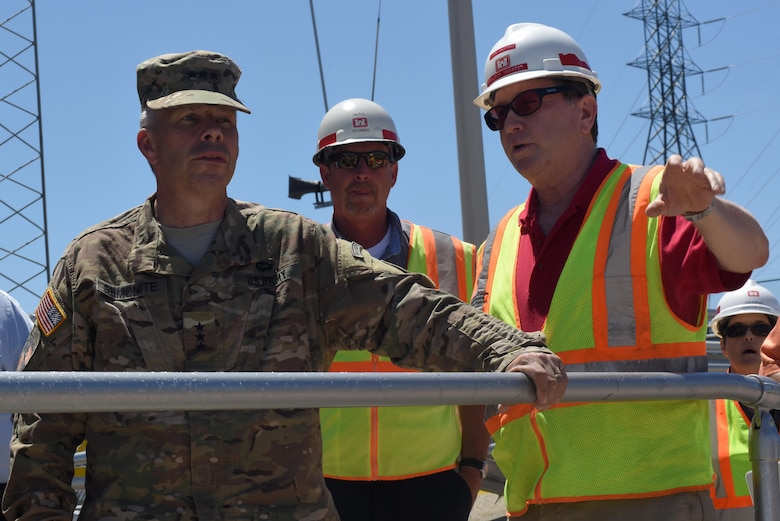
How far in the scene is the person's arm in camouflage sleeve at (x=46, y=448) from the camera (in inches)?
112

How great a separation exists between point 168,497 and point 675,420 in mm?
1417

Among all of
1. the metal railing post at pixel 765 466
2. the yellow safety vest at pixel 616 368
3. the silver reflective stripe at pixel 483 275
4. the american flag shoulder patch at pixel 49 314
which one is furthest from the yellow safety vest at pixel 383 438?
the metal railing post at pixel 765 466

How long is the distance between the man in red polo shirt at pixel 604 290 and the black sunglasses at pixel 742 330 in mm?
2275

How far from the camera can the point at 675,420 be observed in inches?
125

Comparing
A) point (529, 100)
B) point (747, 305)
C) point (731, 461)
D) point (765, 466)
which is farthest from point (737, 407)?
point (765, 466)

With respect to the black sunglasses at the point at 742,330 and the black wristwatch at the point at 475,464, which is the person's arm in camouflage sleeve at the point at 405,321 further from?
the black sunglasses at the point at 742,330

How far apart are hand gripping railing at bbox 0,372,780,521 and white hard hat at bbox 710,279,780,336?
275 centimetres

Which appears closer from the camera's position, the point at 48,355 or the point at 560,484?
the point at 48,355

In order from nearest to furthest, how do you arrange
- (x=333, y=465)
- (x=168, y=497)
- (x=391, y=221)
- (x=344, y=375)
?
(x=344, y=375) → (x=168, y=497) → (x=333, y=465) → (x=391, y=221)

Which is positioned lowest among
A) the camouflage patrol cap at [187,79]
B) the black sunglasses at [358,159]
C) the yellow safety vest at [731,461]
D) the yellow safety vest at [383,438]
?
the yellow safety vest at [731,461]

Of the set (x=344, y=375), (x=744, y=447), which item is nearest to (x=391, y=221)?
(x=744, y=447)

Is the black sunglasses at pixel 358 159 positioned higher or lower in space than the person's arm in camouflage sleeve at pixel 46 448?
higher

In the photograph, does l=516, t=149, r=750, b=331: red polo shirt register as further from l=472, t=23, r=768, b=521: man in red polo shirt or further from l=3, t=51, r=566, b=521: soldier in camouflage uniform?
l=3, t=51, r=566, b=521: soldier in camouflage uniform

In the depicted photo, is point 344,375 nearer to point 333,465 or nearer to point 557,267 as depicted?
point 557,267
